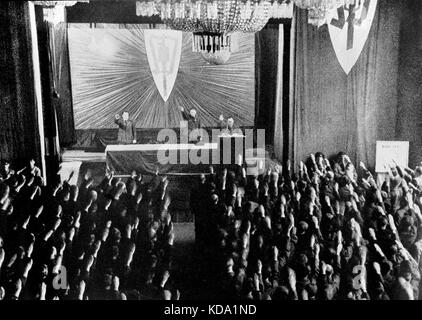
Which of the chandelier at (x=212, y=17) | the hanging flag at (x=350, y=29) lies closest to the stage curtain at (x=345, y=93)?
the hanging flag at (x=350, y=29)

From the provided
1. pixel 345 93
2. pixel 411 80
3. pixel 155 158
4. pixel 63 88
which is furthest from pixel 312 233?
pixel 63 88

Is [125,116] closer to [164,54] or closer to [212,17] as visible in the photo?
[164,54]

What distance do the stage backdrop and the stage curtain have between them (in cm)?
302

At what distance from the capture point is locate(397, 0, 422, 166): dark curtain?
3926mm

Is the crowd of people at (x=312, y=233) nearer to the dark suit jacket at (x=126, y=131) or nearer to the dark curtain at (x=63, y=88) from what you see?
the dark suit jacket at (x=126, y=131)

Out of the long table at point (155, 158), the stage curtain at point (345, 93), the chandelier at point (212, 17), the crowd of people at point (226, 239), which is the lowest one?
the crowd of people at point (226, 239)

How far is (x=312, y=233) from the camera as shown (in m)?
3.62

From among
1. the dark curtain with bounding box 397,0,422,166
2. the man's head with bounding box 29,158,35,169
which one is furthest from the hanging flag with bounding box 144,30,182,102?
the dark curtain with bounding box 397,0,422,166

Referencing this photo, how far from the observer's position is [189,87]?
7.91m

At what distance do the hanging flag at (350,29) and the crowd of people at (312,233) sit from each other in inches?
36.1

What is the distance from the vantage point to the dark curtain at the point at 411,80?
3.93 m

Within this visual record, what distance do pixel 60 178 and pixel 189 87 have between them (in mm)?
4146
